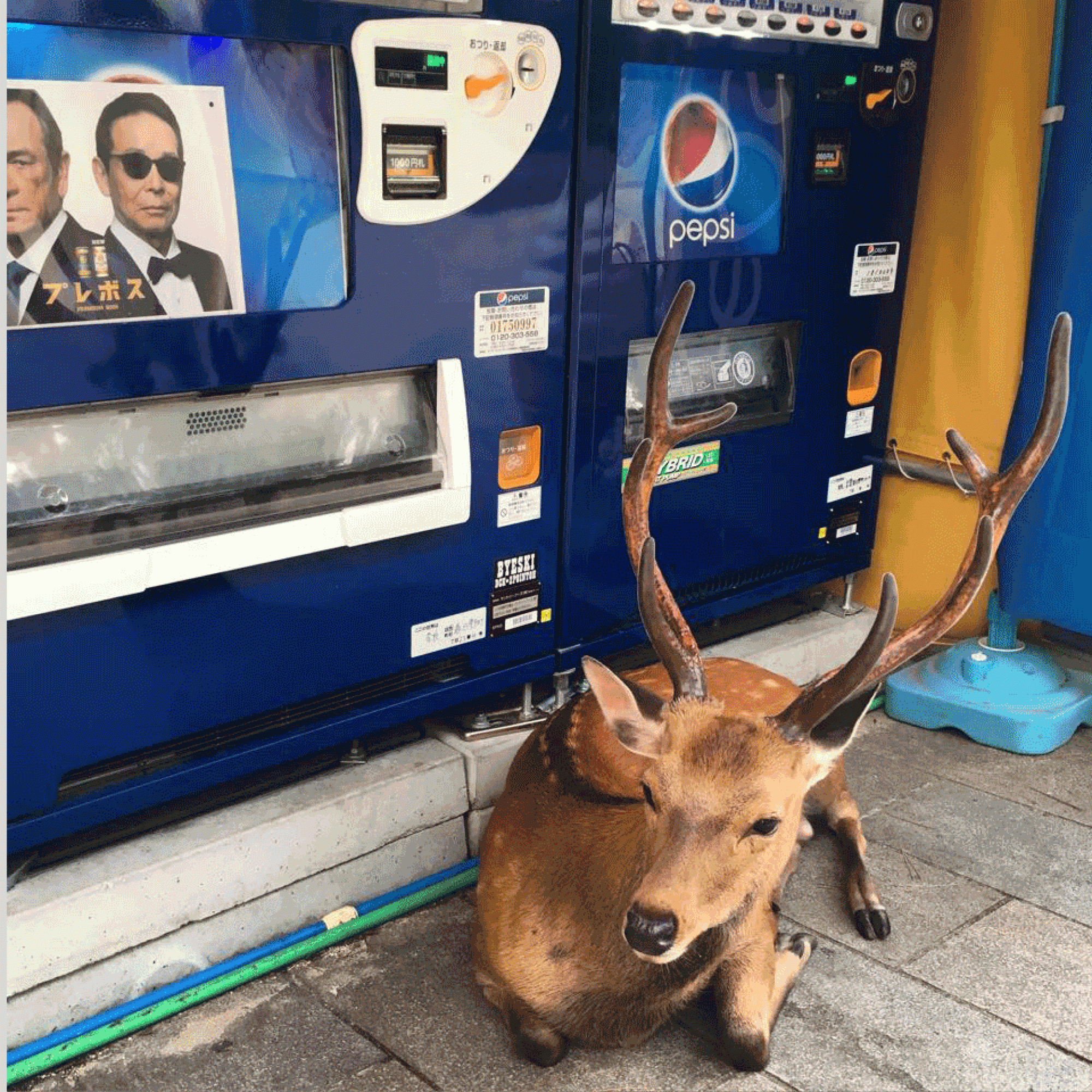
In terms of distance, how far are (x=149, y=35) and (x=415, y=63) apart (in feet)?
1.91

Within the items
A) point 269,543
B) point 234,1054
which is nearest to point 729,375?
point 269,543

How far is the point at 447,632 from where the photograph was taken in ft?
10.7

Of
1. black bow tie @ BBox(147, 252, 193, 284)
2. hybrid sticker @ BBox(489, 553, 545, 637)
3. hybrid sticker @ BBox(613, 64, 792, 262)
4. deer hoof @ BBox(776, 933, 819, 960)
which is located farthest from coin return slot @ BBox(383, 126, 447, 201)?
deer hoof @ BBox(776, 933, 819, 960)

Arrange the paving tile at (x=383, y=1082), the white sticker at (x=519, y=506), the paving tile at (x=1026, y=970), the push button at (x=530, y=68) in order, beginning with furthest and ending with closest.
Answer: the white sticker at (x=519, y=506), the push button at (x=530, y=68), the paving tile at (x=1026, y=970), the paving tile at (x=383, y=1082)

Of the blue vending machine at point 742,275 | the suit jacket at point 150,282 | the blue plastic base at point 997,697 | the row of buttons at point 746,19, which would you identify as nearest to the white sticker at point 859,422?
the blue vending machine at point 742,275

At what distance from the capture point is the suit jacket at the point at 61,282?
2396 millimetres

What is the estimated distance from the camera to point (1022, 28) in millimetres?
3947

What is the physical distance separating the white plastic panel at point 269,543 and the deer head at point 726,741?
655mm

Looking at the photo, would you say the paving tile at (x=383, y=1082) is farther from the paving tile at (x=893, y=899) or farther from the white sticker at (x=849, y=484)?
the white sticker at (x=849, y=484)

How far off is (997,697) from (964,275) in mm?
1288

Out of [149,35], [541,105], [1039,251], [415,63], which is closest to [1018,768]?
[1039,251]

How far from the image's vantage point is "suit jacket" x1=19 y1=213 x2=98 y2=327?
240cm

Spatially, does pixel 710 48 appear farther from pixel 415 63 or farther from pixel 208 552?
pixel 208 552

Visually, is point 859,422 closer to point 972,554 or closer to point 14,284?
point 972,554
